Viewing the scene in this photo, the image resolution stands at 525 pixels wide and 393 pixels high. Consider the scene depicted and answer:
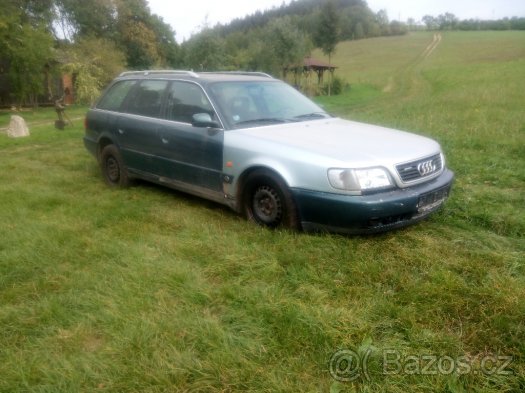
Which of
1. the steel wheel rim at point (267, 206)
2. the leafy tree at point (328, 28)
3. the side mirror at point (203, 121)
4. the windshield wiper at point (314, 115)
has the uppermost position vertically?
the leafy tree at point (328, 28)

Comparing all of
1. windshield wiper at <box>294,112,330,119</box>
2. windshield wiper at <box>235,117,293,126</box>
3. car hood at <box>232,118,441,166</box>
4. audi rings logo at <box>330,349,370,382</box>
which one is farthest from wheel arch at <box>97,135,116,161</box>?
audi rings logo at <box>330,349,370,382</box>

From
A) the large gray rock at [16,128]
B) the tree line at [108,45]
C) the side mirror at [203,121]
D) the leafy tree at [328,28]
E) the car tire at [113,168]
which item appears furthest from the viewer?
the leafy tree at [328,28]

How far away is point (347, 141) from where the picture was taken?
390 cm

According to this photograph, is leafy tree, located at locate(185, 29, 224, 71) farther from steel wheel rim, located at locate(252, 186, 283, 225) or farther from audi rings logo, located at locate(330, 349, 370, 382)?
audi rings logo, located at locate(330, 349, 370, 382)

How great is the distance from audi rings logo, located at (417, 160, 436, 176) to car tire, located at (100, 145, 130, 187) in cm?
372

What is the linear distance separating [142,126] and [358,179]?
2965 mm

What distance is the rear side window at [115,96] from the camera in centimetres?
579

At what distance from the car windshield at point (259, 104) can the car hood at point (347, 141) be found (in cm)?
21

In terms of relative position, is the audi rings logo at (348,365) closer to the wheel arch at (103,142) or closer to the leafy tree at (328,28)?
the wheel arch at (103,142)

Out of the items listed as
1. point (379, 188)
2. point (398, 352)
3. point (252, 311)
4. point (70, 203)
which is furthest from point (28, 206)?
point (398, 352)

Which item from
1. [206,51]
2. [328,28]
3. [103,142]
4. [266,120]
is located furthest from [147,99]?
[328,28]

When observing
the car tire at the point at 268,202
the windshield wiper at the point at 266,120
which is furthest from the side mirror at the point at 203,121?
the car tire at the point at 268,202

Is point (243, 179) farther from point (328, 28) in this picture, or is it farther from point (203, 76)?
point (328, 28)

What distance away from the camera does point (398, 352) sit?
2.31m
